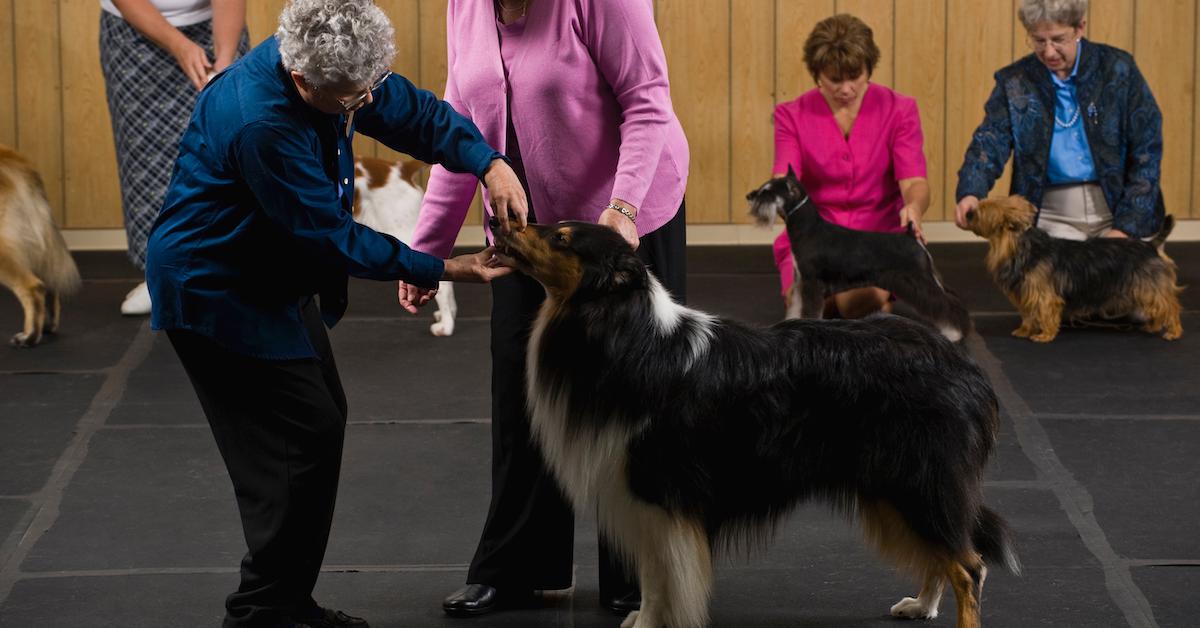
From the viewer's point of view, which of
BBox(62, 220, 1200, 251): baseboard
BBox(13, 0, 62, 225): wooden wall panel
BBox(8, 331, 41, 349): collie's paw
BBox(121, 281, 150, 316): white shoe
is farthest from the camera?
BBox(62, 220, 1200, 251): baseboard

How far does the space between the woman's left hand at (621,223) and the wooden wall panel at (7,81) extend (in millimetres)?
5808

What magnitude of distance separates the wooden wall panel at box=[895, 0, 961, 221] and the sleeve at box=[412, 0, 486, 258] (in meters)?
5.09

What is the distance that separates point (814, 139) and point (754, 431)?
3131 mm

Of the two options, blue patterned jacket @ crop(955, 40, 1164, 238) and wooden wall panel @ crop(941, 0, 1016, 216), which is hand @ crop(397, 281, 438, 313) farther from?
wooden wall panel @ crop(941, 0, 1016, 216)

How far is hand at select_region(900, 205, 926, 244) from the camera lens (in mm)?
5414

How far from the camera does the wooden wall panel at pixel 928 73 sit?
7.67 meters

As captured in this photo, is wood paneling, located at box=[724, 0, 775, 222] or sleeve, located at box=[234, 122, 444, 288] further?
wood paneling, located at box=[724, 0, 775, 222]

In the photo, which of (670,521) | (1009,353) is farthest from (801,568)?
(1009,353)

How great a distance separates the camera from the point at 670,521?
2744 mm

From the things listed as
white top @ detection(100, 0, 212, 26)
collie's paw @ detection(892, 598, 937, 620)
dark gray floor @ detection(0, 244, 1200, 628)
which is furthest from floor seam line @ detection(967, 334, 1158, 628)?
white top @ detection(100, 0, 212, 26)

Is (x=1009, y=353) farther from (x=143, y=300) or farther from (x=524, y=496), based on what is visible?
(x=143, y=300)

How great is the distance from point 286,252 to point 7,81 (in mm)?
5742

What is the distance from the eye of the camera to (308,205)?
244 cm

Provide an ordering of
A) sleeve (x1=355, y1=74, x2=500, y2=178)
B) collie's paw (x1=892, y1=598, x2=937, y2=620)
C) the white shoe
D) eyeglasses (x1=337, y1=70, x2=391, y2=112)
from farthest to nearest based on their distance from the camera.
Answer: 1. the white shoe
2. collie's paw (x1=892, y1=598, x2=937, y2=620)
3. sleeve (x1=355, y1=74, x2=500, y2=178)
4. eyeglasses (x1=337, y1=70, x2=391, y2=112)
